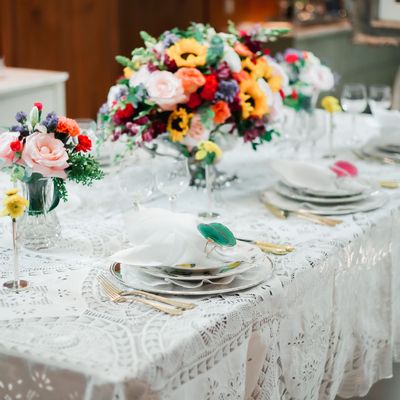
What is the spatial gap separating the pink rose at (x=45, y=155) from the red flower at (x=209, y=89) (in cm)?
51

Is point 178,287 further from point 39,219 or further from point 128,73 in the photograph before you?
point 128,73

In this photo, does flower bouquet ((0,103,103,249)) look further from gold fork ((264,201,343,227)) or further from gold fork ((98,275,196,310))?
gold fork ((264,201,343,227))

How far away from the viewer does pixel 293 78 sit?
2607mm

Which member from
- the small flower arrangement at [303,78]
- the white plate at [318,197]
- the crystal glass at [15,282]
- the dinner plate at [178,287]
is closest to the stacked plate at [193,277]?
the dinner plate at [178,287]

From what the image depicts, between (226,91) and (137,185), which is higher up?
(226,91)

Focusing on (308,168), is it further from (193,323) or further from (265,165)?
(193,323)

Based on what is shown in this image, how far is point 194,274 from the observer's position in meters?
1.59

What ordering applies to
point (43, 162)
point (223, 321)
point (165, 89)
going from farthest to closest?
point (165, 89) → point (43, 162) → point (223, 321)

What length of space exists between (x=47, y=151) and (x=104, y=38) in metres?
3.97

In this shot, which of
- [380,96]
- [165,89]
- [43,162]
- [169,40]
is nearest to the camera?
[43,162]

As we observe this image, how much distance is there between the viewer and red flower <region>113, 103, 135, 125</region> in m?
2.15

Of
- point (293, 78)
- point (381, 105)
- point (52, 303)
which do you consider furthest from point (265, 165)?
point (52, 303)

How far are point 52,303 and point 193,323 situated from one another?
26cm

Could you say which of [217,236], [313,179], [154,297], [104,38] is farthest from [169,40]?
[104,38]
